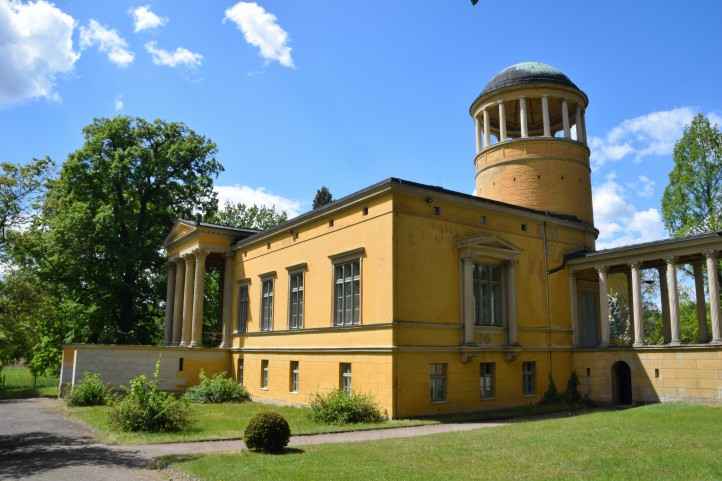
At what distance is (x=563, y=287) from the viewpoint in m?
28.1

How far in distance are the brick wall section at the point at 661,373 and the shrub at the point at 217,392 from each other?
54.8 ft

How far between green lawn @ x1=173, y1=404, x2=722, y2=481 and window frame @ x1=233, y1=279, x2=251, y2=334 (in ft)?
62.5

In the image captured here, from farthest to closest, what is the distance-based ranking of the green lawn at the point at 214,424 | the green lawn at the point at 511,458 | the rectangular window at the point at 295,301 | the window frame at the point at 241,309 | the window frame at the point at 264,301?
the window frame at the point at 241,309 → the window frame at the point at 264,301 → the rectangular window at the point at 295,301 → the green lawn at the point at 214,424 → the green lawn at the point at 511,458

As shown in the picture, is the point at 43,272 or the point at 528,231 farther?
the point at 43,272

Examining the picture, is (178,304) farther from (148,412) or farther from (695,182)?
(695,182)

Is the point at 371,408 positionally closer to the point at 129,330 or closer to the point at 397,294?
the point at 397,294

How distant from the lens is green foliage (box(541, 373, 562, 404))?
25.8 m

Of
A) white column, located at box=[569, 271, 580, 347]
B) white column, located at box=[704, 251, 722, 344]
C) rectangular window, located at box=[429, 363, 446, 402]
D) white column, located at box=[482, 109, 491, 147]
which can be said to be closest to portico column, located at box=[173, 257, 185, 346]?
white column, located at box=[482, 109, 491, 147]

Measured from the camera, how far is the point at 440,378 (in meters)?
22.6

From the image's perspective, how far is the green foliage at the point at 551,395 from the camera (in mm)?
25755

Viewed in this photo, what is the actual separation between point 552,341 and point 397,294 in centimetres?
935

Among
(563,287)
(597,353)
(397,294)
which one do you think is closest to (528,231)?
(563,287)

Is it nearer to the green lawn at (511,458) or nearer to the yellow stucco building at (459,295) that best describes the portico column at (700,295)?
the yellow stucco building at (459,295)

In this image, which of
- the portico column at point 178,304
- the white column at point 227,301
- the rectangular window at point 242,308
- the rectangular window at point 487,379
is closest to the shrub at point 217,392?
the rectangular window at point 242,308
